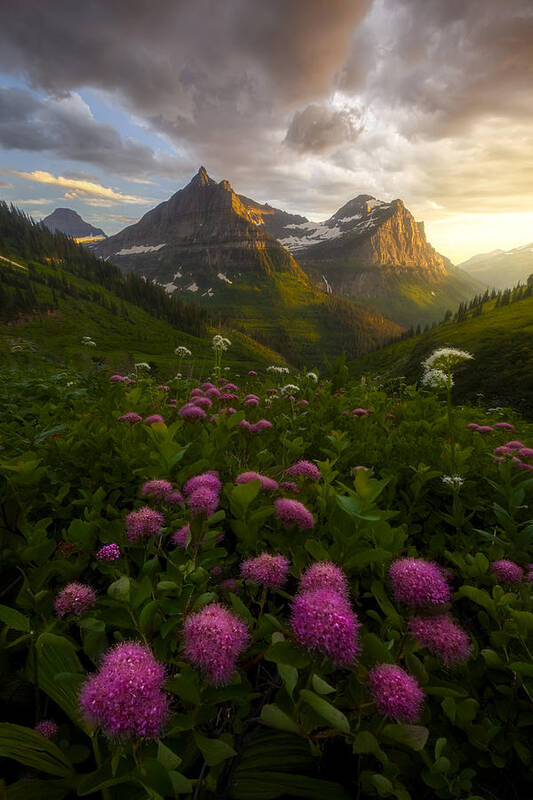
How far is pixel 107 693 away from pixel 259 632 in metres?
0.64

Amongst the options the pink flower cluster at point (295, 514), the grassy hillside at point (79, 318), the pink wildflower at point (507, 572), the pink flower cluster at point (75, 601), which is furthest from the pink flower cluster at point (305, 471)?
the grassy hillside at point (79, 318)

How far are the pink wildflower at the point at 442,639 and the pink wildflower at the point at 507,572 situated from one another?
1025mm

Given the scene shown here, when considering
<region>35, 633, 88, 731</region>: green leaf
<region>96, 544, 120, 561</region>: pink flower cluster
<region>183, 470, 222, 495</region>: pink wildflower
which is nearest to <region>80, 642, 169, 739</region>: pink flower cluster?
<region>35, 633, 88, 731</region>: green leaf

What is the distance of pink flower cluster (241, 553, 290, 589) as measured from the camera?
1908 mm

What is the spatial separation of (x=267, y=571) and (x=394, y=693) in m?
0.76

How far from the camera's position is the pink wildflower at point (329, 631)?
1426 mm

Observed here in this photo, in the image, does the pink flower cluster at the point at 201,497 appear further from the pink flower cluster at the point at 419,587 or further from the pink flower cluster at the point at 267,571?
the pink flower cluster at the point at 419,587

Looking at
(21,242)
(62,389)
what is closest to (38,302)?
(21,242)

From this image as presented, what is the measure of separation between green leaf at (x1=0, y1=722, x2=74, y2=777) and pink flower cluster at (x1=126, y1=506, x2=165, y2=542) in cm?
99

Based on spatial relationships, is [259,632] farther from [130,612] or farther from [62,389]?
[62,389]

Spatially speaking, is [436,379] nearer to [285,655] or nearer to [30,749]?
[285,655]

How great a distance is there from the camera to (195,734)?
132 centimetres

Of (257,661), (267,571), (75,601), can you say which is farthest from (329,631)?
(75,601)

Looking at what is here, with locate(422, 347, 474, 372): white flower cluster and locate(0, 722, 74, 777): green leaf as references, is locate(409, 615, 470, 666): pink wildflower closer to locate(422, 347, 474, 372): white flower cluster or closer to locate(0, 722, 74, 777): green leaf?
locate(0, 722, 74, 777): green leaf
